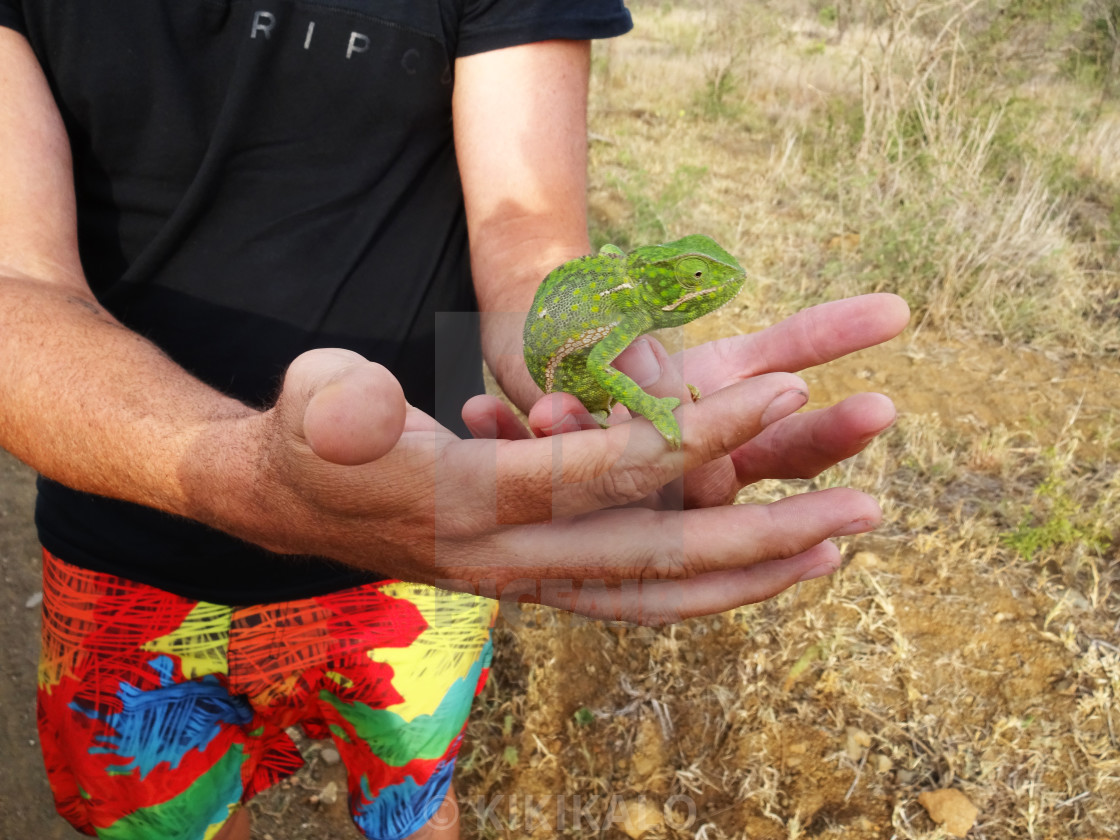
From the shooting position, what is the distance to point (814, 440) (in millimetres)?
1699

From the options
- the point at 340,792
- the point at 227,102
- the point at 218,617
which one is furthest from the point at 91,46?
the point at 340,792

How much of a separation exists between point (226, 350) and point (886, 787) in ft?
9.61

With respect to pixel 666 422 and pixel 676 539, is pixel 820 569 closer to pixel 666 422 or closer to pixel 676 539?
pixel 676 539

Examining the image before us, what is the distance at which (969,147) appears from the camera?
7324 mm

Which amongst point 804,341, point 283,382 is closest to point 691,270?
point 804,341

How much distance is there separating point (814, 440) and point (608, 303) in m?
0.66

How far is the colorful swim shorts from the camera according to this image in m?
2.26

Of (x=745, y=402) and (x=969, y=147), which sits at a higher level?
(x=745, y=402)

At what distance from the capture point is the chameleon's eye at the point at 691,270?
6.47 ft

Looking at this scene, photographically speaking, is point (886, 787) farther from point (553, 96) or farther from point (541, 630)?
point (553, 96)

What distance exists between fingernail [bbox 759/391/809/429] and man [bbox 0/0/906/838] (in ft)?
0.67

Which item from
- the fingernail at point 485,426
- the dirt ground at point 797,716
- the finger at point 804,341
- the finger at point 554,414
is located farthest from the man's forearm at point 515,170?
the dirt ground at point 797,716

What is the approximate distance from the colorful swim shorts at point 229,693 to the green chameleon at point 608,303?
0.98 metres

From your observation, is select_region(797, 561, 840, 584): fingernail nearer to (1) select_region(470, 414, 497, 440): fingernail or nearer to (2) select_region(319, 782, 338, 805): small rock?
(1) select_region(470, 414, 497, 440): fingernail
